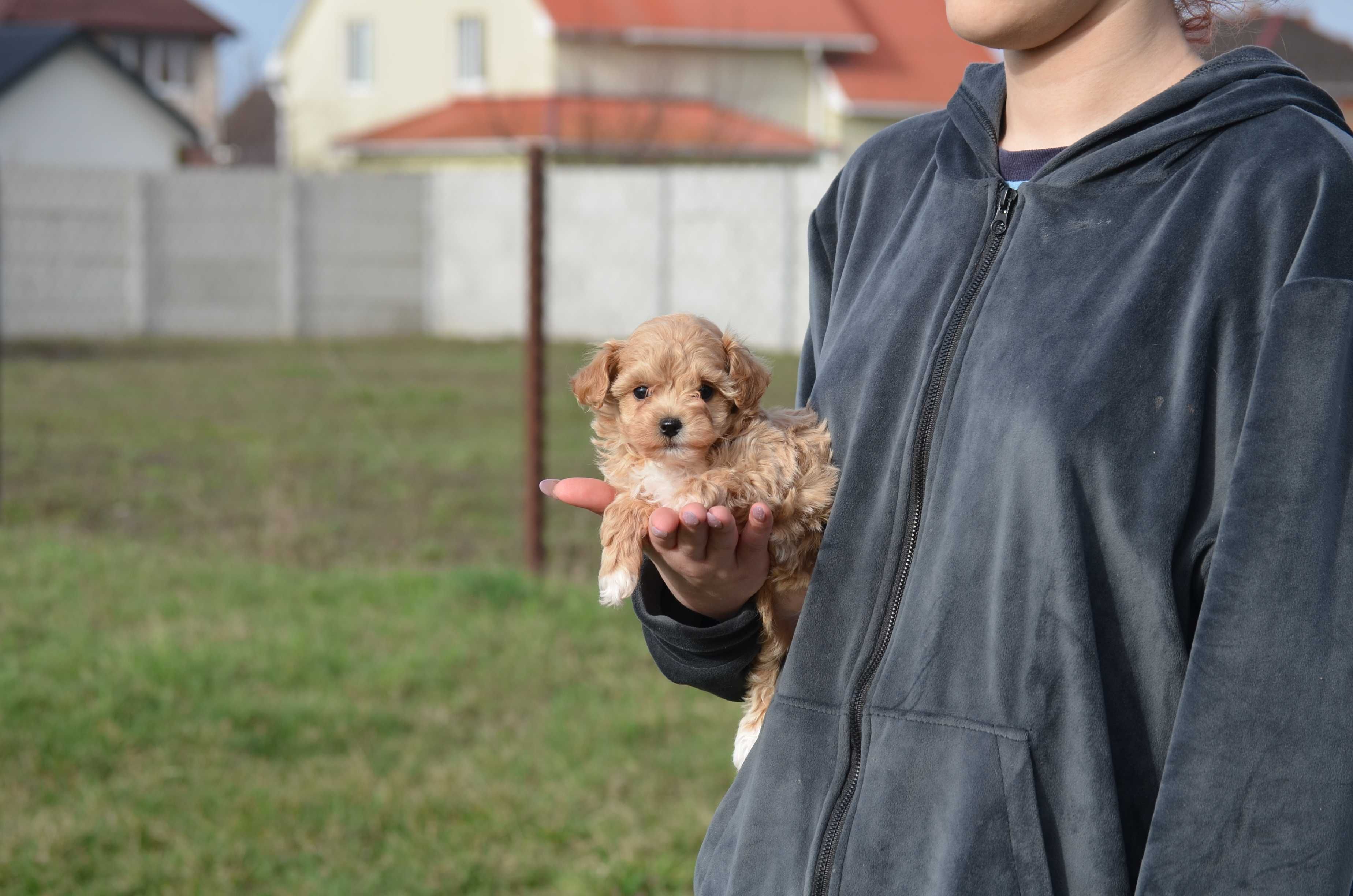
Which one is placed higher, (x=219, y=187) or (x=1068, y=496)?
(x=219, y=187)

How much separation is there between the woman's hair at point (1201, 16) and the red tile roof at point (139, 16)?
5647 cm

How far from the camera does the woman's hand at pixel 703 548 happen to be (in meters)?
1.68

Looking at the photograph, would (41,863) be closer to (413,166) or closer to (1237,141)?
(1237,141)

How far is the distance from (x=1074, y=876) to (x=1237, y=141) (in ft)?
2.87

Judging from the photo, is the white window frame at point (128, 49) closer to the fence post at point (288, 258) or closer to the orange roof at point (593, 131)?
the orange roof at point (593, 131)

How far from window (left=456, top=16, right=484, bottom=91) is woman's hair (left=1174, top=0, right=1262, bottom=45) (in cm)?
3140

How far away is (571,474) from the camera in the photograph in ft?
33.7

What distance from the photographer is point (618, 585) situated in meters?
1.89

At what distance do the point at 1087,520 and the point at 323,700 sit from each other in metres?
4.66

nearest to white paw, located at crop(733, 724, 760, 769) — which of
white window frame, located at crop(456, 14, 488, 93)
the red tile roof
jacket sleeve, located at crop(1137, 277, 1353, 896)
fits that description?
jacket sleeve, located at crop(1137, 277, 1353, 896)

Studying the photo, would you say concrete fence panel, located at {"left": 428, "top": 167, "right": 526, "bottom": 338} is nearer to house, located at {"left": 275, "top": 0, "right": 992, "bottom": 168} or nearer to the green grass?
the green grass

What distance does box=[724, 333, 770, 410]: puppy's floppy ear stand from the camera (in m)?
1.99

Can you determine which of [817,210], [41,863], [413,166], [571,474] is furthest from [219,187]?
[817,210]

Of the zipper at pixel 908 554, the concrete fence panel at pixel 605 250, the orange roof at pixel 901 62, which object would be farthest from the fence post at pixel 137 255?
the zipper at pixel 908 554
